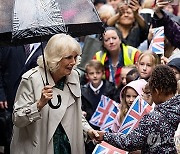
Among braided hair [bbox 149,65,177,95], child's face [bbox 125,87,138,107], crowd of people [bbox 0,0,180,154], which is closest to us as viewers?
crowd of people [bbox 0,0,180,154]

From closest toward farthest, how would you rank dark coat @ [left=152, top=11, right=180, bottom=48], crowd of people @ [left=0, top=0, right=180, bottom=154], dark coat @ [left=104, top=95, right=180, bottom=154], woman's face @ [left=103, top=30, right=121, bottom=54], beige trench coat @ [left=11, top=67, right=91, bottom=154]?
dark coat @ [left=104, top=95, right=180, bottom=154], crowd of people @ [left=0, top=0, right=180, bottom=154], beige trench coat @ [left=11, top=67, right=91, bottom=154], dark coat @ [left=152, top=11, right=180, bottom=48], woman's face @ [left=103, top=30, right=121, bottom=54]

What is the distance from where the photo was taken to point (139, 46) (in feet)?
31.0

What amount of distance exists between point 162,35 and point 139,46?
1.94 m

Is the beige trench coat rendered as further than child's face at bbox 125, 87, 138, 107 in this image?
No

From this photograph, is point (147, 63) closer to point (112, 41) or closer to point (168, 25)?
point (168, 25)

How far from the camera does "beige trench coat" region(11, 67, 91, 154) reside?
5645 millimetres

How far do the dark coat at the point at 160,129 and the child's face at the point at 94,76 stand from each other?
3354 mm

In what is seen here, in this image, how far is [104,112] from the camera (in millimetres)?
7586

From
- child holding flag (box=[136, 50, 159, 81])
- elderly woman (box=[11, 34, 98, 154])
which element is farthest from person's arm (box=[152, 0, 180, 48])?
elderly woman (box=[11, 34, 98, 154])

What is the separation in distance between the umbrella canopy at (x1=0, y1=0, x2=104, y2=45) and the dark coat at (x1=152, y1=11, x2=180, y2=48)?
1.62 meters

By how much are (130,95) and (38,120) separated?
1.41 m

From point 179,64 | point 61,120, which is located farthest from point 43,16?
point 179,64

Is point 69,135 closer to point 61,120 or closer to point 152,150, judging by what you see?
point 61,120

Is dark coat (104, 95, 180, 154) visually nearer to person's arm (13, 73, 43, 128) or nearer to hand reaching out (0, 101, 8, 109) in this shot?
person's arm (13, 73, 43, 128)
